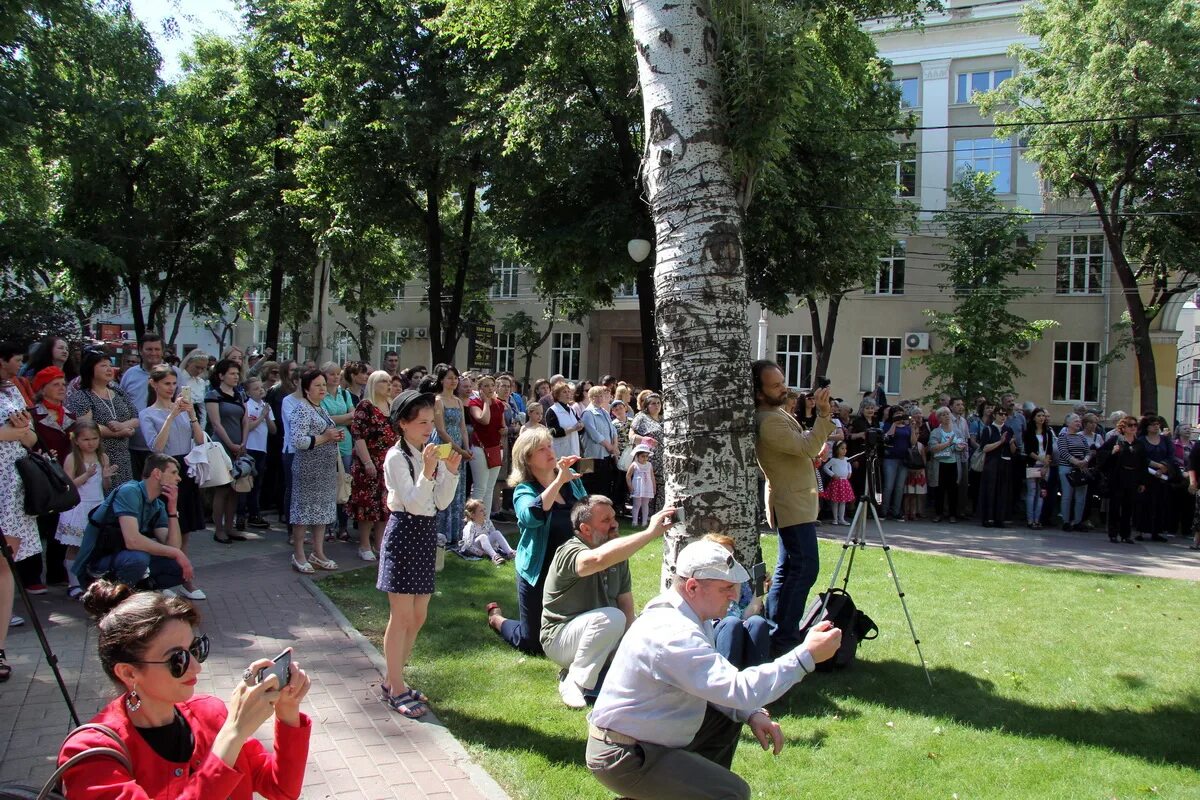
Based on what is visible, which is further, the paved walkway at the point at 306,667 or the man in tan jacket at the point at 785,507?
the man in tan jacket at the point at 785,507

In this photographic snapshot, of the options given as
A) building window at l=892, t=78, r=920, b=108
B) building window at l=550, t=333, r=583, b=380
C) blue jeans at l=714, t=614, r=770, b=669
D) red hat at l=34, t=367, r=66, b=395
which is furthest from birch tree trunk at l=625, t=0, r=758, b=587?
building window at l=550, t=333, r=583, b=380

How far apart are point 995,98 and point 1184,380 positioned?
1419cm

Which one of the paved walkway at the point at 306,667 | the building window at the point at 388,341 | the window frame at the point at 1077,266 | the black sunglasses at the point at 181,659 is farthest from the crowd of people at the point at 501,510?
the building window at the point at 388,341

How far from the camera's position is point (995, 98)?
26406mm

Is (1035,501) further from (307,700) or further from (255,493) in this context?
(307,700)

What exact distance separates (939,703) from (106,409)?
7.34 meters

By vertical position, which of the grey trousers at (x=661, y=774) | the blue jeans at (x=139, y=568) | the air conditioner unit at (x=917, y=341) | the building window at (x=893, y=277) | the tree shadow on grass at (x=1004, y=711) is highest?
the building window at (x=893, y=277)

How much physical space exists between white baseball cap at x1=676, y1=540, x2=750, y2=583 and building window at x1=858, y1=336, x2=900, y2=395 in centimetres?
3129

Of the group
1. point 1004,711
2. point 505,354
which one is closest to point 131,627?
point 1004,711

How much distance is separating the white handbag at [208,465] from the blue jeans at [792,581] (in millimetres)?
5410

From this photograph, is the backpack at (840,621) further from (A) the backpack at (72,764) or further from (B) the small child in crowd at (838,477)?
(B) the small child in crowd at (838,477)

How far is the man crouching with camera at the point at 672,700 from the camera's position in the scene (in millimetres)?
3252

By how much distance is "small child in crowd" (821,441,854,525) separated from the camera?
13492 millimetres

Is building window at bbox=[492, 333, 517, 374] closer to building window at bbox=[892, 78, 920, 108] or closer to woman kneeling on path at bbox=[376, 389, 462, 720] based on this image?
building window at bbox=[892, 78, 920, 108]
